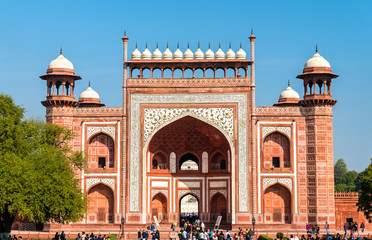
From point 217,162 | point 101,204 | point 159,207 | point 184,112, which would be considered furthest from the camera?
point 217,162

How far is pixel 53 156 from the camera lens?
29.2 m

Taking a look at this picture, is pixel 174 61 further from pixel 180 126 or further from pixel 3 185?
pixel 3 185

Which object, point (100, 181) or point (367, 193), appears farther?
point (100, 181)

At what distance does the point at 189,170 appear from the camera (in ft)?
131

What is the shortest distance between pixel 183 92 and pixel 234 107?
10.2 ft

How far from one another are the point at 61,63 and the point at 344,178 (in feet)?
226

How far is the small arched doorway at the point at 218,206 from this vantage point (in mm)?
39406

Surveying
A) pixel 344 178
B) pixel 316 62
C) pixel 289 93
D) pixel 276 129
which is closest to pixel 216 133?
pixel 276 129

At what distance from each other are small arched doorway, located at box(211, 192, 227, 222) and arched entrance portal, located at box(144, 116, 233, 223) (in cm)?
6

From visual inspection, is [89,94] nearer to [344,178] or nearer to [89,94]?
[89,94]

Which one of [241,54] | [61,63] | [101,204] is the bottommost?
[101,204]

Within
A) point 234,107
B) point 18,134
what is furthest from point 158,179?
point 18,134

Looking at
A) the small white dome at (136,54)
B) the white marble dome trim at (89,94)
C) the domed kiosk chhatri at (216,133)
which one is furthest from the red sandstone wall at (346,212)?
the white marble dome trim at (89,94)

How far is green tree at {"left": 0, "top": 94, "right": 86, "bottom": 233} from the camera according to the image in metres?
26.9
